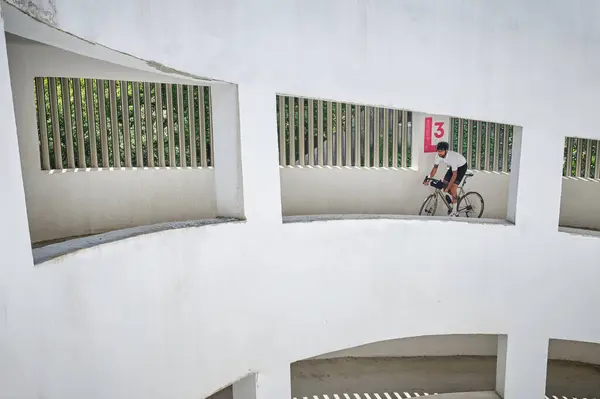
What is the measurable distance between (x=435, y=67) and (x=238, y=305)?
2.70m

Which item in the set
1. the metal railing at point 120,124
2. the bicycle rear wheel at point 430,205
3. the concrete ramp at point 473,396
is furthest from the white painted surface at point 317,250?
the metal railing at point 120,124

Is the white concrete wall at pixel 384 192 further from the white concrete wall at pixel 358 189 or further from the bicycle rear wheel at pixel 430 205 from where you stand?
the bicycle rear wheel at pixel 430 205

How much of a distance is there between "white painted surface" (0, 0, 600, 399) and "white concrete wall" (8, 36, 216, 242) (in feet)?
4.36

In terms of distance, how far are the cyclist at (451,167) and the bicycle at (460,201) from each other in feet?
0.30

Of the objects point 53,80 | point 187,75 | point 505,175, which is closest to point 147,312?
point 187,75

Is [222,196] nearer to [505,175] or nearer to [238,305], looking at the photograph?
[238,305]

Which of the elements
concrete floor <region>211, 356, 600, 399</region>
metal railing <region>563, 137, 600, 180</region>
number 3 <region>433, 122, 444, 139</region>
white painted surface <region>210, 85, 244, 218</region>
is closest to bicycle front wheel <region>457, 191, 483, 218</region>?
number 3 <region>433, 122, 444, 139</region>

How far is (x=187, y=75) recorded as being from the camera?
375 centimetres

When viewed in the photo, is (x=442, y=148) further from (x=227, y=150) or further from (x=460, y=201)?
(x=227, y=150)

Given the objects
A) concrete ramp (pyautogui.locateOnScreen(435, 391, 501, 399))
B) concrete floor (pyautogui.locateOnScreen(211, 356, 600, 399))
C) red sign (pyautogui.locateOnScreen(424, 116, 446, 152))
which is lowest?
concrete floor (pyautogui.locateOnScreen(211, 356, 600, 399))

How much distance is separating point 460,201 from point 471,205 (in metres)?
0.25

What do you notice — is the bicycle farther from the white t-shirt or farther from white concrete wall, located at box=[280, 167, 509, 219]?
the white t-shirt

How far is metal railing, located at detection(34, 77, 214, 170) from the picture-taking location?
5.96m

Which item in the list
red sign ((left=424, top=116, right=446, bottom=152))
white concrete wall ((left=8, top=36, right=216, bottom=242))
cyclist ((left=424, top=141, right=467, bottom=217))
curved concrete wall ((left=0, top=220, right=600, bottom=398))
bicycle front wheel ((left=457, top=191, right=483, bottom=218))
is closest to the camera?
curved concrete wall ((left=0, top=220, right=600, bottom=398))
